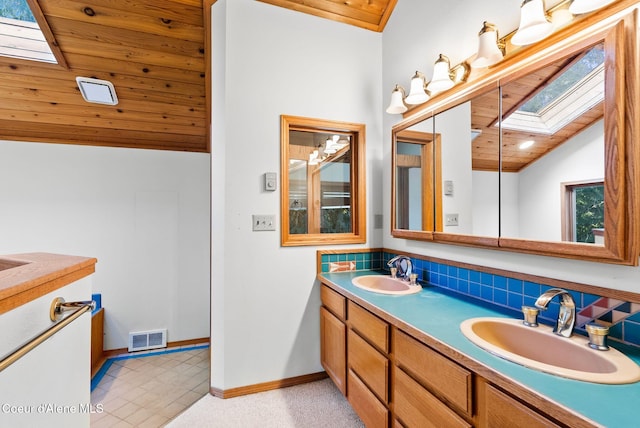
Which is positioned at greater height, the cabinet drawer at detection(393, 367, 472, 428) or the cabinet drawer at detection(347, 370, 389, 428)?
the cabinet drawer at detection(393, 367, 472, 428)

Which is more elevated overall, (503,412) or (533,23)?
(533,23)

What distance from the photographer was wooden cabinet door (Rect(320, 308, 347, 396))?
5.99 feet

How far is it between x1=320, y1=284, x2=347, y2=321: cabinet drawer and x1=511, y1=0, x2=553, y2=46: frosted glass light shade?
61.6 inches

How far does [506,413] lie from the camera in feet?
2.68

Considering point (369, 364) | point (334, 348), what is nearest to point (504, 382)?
point (369, 364)

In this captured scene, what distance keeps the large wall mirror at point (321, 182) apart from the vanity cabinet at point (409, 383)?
0.50 metres

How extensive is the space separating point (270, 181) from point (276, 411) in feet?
4.95

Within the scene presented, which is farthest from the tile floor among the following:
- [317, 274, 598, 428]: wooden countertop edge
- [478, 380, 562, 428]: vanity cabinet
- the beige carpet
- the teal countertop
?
[478, 380, 562, 428]: vanity cabinet

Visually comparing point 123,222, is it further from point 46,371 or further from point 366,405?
point 366,405

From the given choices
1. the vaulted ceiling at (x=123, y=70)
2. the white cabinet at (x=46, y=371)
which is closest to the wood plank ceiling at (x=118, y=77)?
the vaulted ceiling at (x=123, y=70)

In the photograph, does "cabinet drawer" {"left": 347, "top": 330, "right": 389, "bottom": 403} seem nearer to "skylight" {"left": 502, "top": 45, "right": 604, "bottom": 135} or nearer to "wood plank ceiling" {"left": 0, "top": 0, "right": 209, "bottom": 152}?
"skylight" {"left": 502, "top": 45, "right": 604, "bottom": 135}

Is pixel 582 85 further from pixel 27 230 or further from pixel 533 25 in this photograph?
pixel 27 230

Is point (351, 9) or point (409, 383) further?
point (351, 9)

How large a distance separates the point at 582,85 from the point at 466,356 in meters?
1.08
